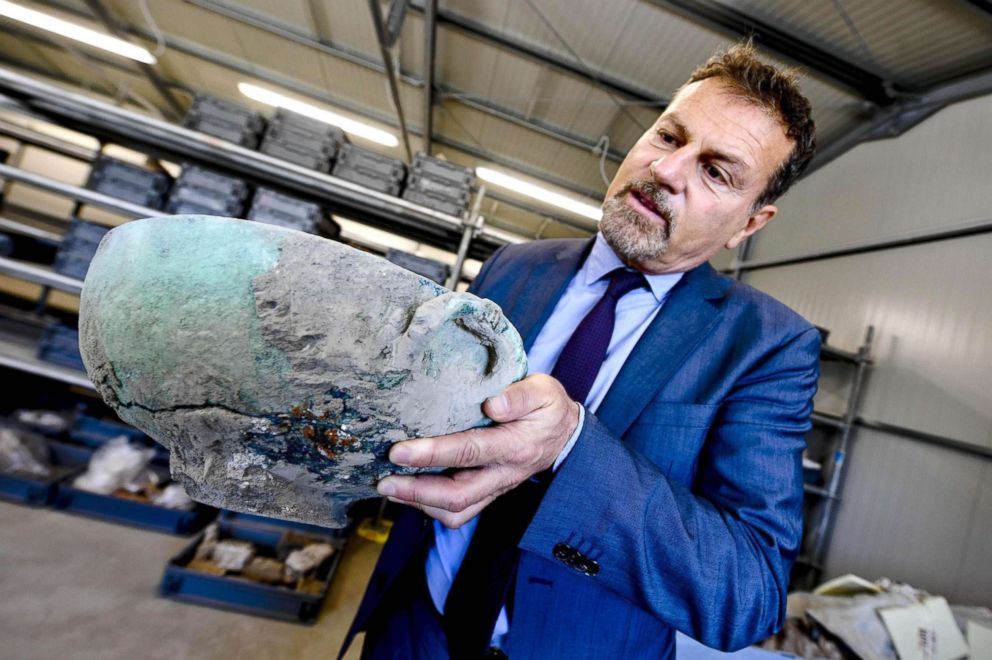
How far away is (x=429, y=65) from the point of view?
5527 millimetres

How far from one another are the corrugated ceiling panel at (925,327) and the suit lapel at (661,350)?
3.41 metres

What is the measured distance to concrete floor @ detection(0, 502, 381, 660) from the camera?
205 cm

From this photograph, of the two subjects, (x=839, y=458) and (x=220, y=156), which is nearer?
(x=220, y=156)

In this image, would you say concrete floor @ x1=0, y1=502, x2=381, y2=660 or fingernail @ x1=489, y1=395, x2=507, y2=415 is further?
concrete floor @ x1=0, y1=502, x2=381, y2=660

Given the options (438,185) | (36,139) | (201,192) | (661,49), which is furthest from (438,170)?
(36,139)

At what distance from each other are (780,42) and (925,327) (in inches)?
103

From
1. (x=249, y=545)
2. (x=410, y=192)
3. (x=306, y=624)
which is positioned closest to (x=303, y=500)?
(x=306, y=624)

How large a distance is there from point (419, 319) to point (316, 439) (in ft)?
0.67

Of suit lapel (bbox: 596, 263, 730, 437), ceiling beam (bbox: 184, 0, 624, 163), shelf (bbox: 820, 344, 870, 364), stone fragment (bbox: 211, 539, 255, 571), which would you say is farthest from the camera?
ceiling beam (bbox: 184, 0, 624, 163)

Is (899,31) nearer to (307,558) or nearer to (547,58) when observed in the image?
(547,58)

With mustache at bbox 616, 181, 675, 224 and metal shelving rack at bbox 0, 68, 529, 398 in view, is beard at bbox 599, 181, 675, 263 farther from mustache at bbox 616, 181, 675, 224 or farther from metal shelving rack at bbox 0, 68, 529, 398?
metal shelving rack at bbox 0, 68, 529, 398

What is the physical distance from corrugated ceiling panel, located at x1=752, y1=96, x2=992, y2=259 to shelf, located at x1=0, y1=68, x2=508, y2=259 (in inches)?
138

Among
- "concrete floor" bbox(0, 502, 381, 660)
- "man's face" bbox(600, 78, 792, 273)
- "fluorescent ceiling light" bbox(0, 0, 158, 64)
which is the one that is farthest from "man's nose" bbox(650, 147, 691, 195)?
"fluorescent ceiling light" bbox(0, 0, 158, 64)

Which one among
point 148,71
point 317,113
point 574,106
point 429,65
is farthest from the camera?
point 148,71
